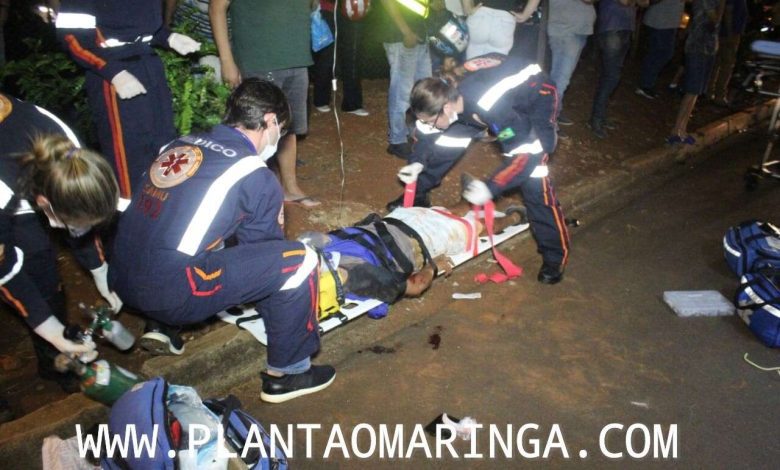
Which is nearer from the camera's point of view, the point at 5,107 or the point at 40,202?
the point at 40,202

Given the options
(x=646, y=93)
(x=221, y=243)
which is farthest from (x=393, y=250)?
(x=646, y=93)

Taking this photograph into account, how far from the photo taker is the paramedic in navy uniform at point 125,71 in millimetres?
3209

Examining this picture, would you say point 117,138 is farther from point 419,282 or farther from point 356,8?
point 356,8

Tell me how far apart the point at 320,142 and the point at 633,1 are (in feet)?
12.6

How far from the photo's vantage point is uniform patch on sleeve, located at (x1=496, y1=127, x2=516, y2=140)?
3959 mm

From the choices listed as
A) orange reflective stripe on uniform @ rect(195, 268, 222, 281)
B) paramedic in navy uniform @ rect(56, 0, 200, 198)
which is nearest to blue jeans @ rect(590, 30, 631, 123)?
paramedic in navy uniform @ rect(56, 0, 200, 198)

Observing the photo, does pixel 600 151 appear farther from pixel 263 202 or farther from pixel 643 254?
pixel 263 202

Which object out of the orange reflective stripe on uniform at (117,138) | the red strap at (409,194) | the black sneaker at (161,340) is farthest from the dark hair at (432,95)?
the black sneaker at (161,340)

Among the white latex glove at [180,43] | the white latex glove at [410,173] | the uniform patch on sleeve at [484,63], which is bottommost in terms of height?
the white latex glove at [410,173]

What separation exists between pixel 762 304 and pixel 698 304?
0.41 metres

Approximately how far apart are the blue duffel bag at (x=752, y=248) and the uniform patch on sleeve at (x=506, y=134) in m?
2.00

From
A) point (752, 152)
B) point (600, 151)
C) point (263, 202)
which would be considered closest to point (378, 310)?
point (263, 202)

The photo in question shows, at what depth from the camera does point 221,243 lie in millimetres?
2955

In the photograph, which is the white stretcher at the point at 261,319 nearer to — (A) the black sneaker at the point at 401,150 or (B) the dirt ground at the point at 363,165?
(B) the dirt ground at the point at 363,165
